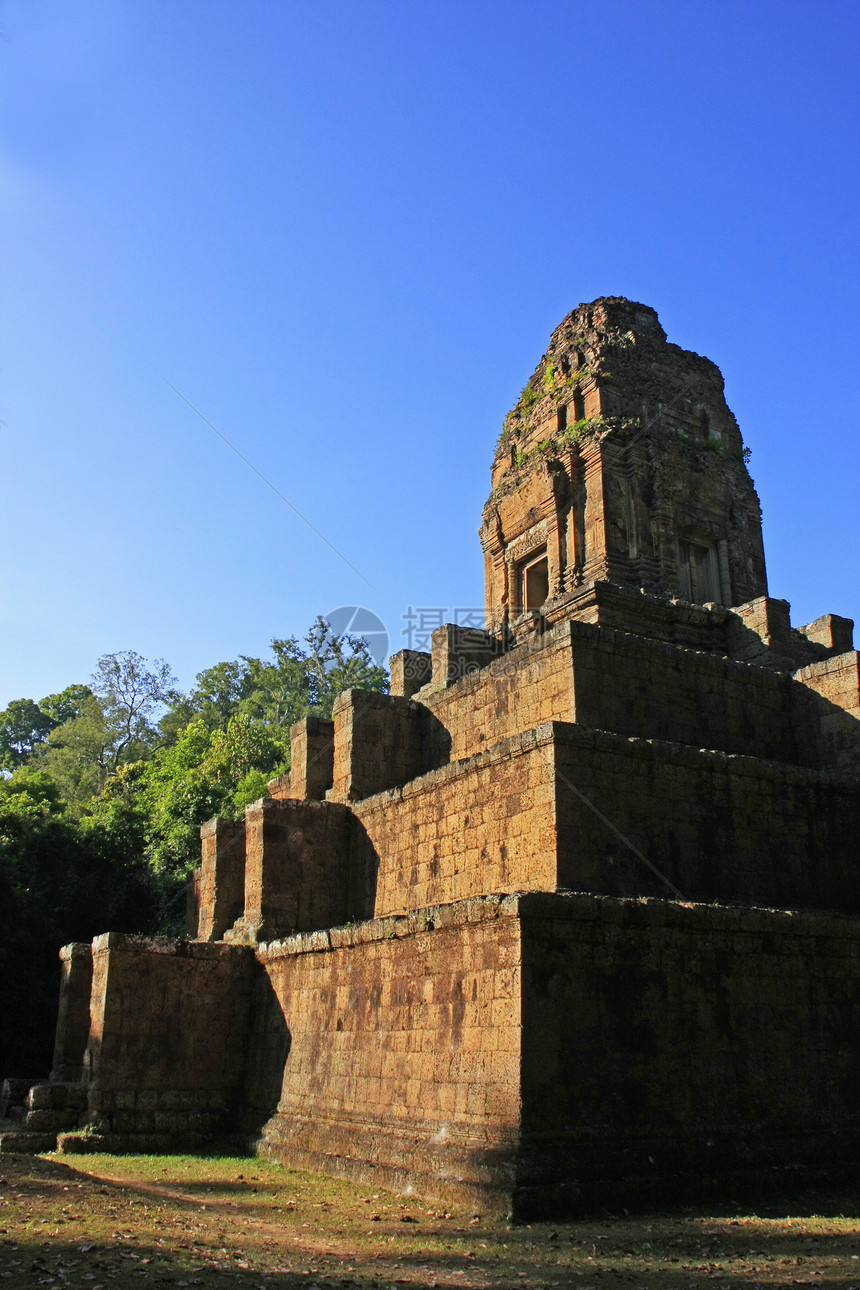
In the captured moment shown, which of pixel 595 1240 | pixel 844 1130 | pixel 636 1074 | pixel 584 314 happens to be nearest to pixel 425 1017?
pixel 636 1074

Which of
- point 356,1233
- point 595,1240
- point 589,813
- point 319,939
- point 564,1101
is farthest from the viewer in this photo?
point 319,939

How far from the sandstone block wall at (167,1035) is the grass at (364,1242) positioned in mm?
2766

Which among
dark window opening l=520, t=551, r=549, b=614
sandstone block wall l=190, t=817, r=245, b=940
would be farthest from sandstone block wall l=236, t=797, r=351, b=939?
dark window opening l=520, t=551, r=549, b=614

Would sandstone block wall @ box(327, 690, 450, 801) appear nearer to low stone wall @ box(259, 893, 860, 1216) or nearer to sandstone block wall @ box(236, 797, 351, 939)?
sandstone block wall @ box(236, 797, 351, 939)

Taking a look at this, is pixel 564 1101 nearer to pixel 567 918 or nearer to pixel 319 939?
pixel 567 918

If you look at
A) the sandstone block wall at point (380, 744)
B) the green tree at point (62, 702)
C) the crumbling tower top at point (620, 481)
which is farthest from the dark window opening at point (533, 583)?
the green tree at point (62, 702)

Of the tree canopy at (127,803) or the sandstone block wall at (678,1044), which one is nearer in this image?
the sandstone block wall at (678,1044)

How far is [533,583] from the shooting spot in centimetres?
2066

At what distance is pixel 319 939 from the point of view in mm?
11398

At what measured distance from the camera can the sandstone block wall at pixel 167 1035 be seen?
11.9 metres

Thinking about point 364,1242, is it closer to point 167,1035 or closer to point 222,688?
point 167,1035

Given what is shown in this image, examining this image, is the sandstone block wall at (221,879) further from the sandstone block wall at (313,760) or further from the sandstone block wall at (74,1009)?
the sandstone block wall at (74,1009)

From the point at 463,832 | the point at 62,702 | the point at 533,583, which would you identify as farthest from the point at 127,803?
the point at 62,702

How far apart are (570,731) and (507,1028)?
294cm
